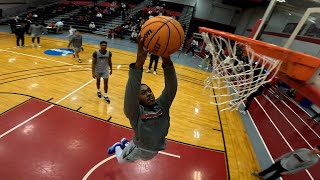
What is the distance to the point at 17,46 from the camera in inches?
421

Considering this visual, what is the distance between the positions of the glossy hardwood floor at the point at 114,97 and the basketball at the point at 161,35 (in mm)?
3472

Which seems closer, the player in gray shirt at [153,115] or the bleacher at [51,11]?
the player in gray shirt at [153,115]

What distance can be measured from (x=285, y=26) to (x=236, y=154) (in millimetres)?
4598

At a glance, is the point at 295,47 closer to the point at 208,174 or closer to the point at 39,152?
the point at 208,174

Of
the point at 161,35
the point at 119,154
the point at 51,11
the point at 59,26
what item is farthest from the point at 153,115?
the point at 51,11

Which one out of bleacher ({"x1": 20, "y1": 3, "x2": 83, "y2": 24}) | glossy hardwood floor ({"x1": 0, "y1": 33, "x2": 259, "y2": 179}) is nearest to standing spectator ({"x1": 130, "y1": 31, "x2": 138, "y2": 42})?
glossy hardwood floor ({"x1": 0, "y1": 33, "x2": 259, "y2": 179})

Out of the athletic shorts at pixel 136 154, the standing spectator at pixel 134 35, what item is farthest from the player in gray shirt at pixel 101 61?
the standing spectator at pixel 134 35

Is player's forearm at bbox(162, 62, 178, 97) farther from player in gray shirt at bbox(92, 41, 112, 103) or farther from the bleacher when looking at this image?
the bleacher

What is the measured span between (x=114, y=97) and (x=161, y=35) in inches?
199

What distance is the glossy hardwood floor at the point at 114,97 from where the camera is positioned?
5242 mm

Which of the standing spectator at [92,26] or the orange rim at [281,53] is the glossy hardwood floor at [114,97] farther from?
the standing spectator at [92,26]

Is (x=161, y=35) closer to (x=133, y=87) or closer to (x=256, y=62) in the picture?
(x=133, y=87)

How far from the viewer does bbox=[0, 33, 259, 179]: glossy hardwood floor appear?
5.24 m

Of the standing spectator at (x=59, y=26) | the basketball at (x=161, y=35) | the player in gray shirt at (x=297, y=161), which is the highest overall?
the basketball at (x=161, y=35)
